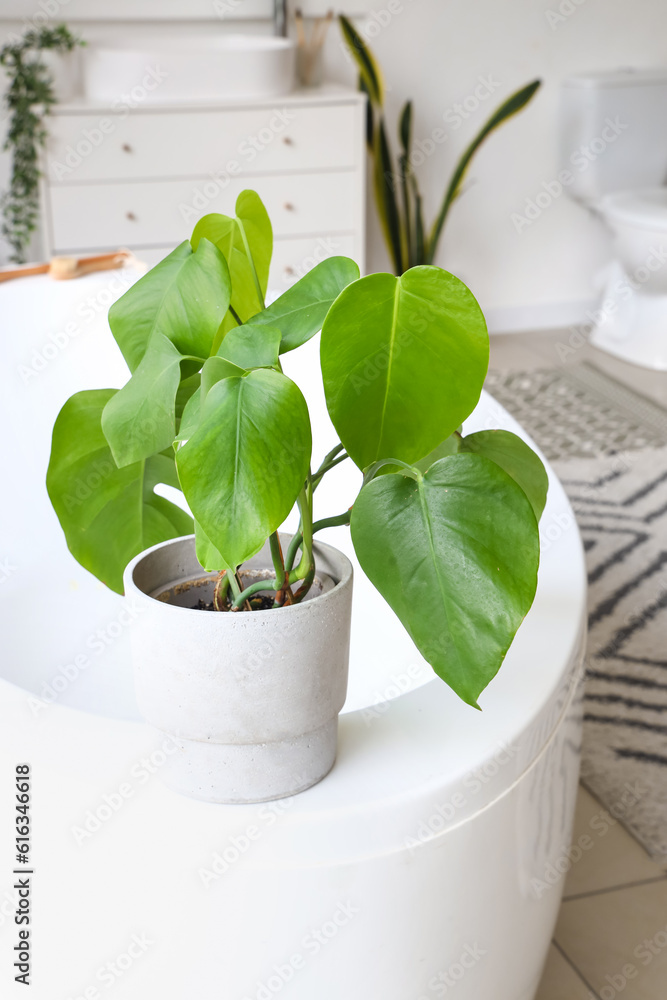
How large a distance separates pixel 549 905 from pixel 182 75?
2.39 meters

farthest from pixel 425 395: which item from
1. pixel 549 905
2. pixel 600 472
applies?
pixel 600 472

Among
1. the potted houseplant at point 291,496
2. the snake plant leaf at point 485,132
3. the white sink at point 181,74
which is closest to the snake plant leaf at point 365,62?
the white sink at point 181,74

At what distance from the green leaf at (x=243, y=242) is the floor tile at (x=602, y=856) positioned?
93 cm

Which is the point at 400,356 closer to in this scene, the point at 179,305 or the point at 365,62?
the point at 179,305

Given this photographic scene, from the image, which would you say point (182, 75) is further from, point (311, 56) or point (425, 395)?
point (425, 395)

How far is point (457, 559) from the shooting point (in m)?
0.59

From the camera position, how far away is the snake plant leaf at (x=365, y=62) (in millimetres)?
2826

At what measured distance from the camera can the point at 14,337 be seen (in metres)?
1.71

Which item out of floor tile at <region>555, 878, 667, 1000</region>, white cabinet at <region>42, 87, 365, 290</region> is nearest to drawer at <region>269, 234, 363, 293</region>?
white cabinet at <region>42, 87, 365, 290</region>

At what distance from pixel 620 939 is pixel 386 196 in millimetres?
2340

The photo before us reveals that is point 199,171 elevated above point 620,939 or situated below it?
above

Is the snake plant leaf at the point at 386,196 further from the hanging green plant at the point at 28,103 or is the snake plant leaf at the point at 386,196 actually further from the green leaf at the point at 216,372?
the green leaf at the point at 216,372

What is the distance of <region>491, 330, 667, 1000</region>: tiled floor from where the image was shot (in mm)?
1166

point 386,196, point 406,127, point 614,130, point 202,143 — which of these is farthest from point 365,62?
point 614,130
